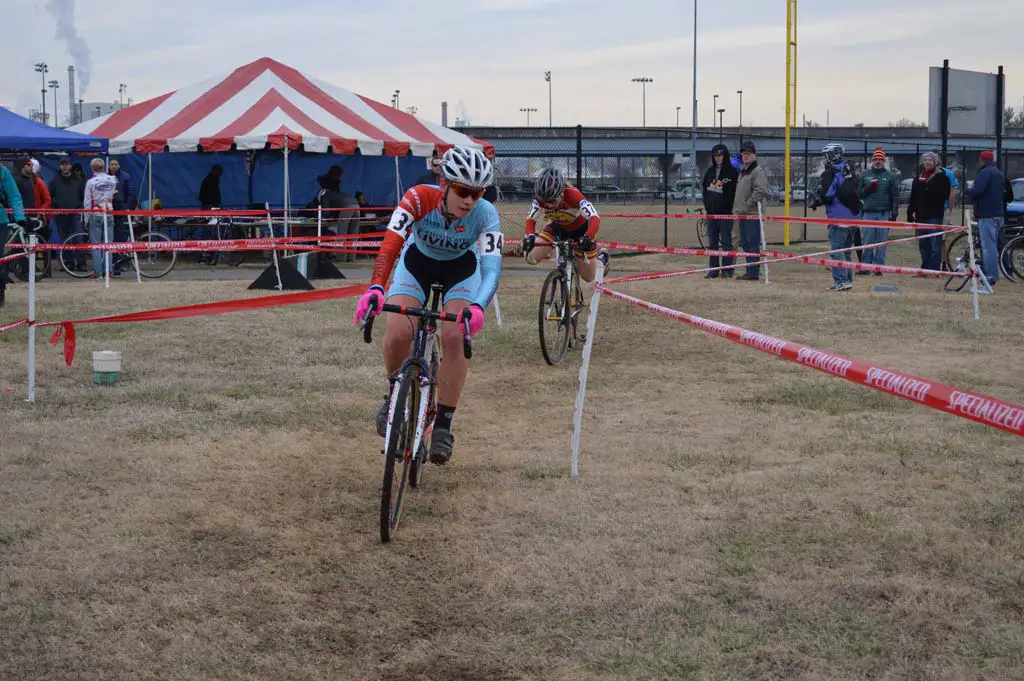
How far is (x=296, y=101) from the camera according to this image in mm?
23609

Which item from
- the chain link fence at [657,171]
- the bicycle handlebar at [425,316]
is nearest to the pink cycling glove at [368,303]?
the bicycle handlebar at [425,316]

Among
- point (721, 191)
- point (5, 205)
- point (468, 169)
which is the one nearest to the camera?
point (468, 169)

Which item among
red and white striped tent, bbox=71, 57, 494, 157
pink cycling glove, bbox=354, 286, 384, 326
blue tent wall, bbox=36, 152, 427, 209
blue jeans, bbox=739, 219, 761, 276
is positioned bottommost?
pink cycling glove, bbox=354, 286, 384, 326

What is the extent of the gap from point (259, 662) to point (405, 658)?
1.71 feet

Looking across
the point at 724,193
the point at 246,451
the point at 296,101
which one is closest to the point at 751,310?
the point at 724,193

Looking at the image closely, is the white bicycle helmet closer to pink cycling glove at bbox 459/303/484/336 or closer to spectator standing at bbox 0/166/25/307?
pink cycling glove at bbox 459/303/484/336

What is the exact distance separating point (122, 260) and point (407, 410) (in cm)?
1675

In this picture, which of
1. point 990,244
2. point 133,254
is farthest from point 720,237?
point 133,254

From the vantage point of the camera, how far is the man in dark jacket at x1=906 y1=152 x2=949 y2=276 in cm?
1788

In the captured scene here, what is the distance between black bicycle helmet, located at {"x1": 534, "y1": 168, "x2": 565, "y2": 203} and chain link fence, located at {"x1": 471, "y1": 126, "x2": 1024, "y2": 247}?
44.6ft

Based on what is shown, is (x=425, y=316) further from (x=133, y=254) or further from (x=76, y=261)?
(x=76, y=261)

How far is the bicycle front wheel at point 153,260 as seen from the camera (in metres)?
20.5

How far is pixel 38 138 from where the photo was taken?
19.5m

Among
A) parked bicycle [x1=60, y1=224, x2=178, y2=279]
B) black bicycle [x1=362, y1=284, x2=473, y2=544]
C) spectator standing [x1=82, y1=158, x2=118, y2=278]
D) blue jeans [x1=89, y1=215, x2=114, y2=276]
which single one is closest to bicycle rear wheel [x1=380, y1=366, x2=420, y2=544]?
black bicycle [x1=362, y1=284, x2=473, y2=544]
